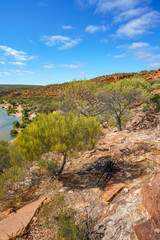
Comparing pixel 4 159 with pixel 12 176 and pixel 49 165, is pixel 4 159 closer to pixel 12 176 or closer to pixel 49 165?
pixel 12 176

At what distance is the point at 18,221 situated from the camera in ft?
15.9

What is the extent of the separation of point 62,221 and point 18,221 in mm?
1849

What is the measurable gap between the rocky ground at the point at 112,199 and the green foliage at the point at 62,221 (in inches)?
10.4

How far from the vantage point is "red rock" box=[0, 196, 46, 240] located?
4.40 metres

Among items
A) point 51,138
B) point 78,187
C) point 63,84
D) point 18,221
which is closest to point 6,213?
point 18,221

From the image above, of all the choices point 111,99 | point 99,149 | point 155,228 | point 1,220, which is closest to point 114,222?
point 155,228

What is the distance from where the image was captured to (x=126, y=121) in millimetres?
18438

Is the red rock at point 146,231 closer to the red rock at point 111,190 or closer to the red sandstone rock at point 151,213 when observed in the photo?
the red sandstone rock at point 151,213

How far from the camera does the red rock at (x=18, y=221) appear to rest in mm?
4398

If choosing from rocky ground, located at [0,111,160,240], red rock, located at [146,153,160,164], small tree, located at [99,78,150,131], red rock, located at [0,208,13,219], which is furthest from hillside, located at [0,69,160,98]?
red rock, located at [0,208,13,219]

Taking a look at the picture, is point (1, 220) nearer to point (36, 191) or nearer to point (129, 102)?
point (36, 191)

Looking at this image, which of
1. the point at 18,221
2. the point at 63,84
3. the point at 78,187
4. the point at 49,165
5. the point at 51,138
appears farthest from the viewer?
the point at 63,84

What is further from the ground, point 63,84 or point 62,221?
point 63,84

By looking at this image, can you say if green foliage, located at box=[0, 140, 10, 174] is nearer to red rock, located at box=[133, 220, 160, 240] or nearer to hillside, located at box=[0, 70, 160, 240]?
hillside, located at box=[0, 70, 160, 240]
